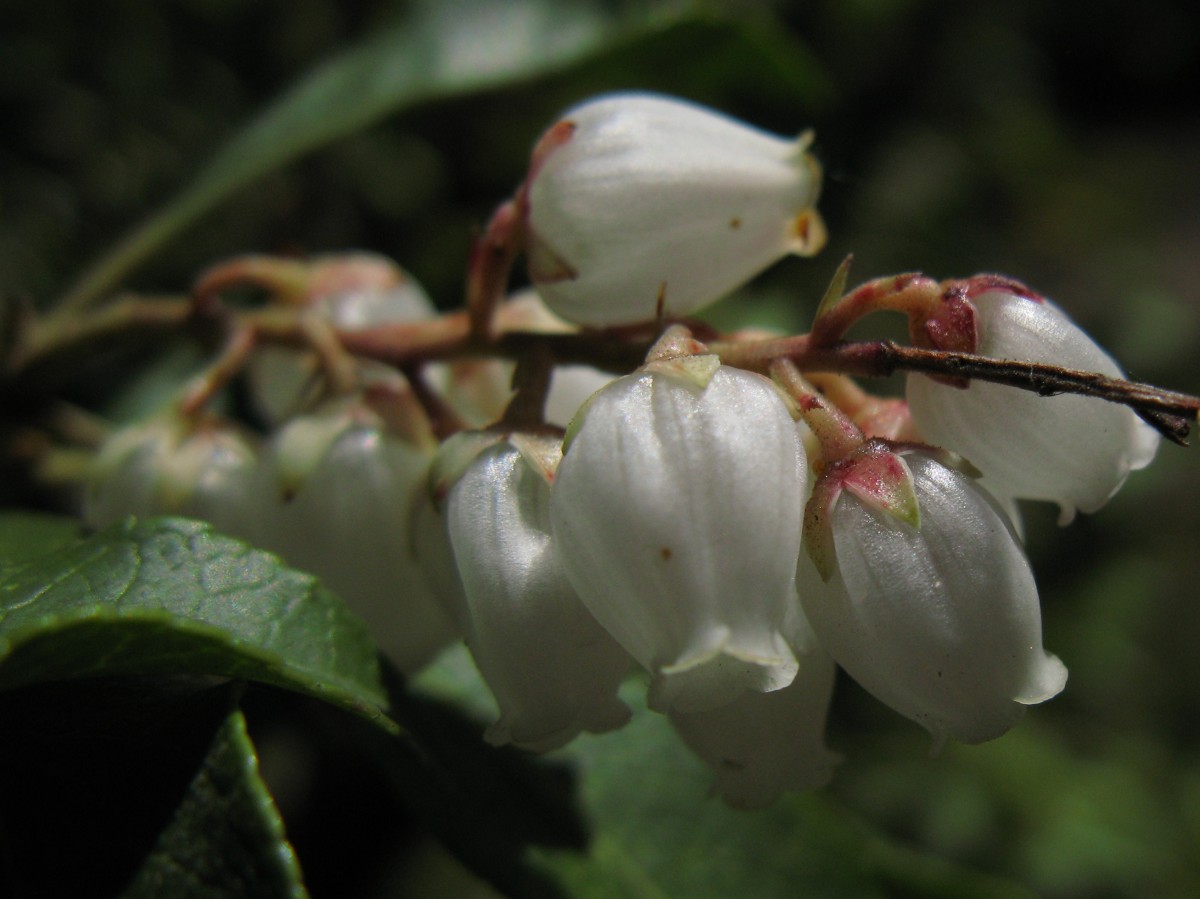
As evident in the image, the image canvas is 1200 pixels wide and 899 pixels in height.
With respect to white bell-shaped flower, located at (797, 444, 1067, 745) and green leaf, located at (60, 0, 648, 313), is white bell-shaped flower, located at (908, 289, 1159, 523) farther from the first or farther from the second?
green leaf, located at (60, 0, 648, 313)

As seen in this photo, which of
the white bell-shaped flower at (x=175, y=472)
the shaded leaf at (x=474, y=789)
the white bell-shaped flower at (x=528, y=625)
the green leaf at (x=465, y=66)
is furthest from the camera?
the green leaf at (x=465, y=66)

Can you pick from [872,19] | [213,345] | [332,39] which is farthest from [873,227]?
[213,345]

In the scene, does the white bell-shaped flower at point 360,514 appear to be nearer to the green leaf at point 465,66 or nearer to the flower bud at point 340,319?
the flower bud at point 340,319

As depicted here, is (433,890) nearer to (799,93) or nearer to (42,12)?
(799,93)

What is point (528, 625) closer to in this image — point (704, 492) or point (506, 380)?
point (704, 492)

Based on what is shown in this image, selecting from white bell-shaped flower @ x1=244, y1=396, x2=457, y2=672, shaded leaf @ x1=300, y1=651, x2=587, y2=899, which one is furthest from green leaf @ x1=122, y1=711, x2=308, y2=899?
white bell-shaped flower @ x1=244, y1=396, x2=457, y2=672

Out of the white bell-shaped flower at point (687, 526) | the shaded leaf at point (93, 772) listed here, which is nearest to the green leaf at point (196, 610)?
the shaded leaf at point (93, 772)
